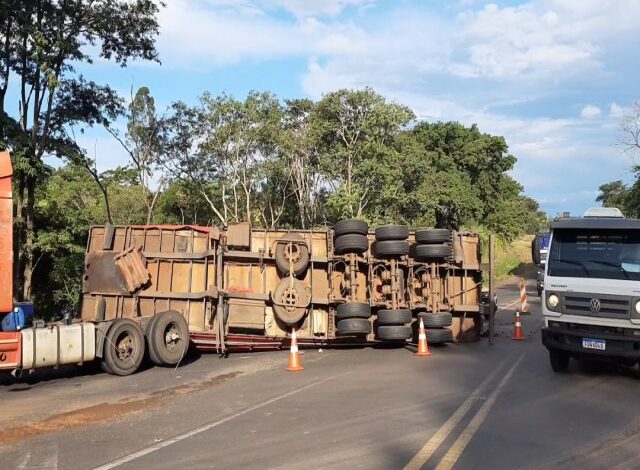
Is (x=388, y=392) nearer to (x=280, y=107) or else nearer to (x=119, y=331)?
(x=119, y=331)

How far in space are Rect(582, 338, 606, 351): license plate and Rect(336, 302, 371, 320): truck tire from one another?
4.66 m

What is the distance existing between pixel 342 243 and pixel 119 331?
5.01 m

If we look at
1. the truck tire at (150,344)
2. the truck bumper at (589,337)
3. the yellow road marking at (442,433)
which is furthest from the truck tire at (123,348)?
the truck bumper at (589,337)

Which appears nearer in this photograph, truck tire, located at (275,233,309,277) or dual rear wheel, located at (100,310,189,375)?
dual rear wheel, located at (100,310,189,375)

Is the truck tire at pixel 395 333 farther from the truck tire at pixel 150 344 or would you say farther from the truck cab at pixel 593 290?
the truck tire at pixel 150 344

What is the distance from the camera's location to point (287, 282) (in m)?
12.9

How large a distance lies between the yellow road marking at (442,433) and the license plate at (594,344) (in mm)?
1703

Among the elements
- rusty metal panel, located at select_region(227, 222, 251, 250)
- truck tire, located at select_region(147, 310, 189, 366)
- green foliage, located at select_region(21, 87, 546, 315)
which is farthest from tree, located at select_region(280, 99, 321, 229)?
truck tire, located at select_region(147, 310, 189, 366)

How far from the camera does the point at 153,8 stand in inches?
755

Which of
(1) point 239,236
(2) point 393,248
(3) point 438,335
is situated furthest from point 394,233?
(1) point 239,236

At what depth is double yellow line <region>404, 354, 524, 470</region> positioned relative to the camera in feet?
18.1

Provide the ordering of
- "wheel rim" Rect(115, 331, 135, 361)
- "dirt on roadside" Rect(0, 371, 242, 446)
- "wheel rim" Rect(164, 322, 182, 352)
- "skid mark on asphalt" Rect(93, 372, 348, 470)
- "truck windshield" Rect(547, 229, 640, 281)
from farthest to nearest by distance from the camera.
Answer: "wheel rim" Rect(164, 322, 182, 352) < "wheel rim" Rect(115, 331, 135, 361) < "truck windshield" Rect(547, 229, 640, 281) < "dirt on roadside" Rect(0, 371, 242, 446) < "skid mark on asphalt" Rect(93, 372, 348, 470)

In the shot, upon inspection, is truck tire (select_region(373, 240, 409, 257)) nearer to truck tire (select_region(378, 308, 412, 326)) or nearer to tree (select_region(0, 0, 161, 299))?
truck tire (select_region(378, 308, 412, 326))

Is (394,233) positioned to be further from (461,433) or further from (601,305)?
(461,433)
